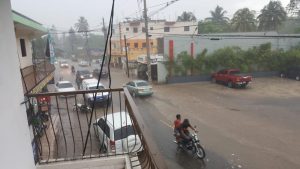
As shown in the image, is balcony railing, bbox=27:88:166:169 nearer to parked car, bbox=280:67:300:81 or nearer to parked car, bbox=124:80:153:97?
parked car, bbox=124:80:153:97

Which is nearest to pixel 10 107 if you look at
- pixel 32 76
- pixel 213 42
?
pixel 32 76

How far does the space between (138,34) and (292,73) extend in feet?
75.9

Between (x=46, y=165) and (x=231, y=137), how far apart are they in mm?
8500

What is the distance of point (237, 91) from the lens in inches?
794

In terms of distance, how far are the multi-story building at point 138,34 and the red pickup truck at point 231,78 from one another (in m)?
16.7

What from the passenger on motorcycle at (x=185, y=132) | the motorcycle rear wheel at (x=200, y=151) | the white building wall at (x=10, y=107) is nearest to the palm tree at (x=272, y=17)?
the passenger on motorcycle at (x=185, y=132)

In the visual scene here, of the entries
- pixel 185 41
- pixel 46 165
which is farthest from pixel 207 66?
pixel 46 165

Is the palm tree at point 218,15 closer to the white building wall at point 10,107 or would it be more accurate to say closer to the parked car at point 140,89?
the parked car at point 140,89

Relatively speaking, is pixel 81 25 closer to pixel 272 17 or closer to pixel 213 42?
pixel 272 17

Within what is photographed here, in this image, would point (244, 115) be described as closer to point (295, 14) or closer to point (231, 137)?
point (231, 137)

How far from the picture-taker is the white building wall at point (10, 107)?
2.17 m

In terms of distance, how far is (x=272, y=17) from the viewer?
137 feet

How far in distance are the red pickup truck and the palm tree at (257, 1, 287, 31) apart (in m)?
22.7

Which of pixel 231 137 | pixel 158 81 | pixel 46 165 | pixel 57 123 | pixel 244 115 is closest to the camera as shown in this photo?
pixel 46 165
